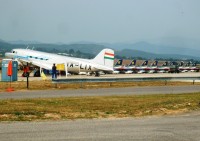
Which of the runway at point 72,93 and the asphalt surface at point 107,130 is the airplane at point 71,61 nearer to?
the runway at point 72,93

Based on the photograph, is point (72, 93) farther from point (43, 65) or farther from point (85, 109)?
point (43, 65)

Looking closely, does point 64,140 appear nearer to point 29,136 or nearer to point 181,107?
point 29,136

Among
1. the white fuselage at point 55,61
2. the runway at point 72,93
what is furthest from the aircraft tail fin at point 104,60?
the runway at point 72,93

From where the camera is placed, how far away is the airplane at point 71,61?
5856 cm

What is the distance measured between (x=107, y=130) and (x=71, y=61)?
46.9 m

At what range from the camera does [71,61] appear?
58906 mm

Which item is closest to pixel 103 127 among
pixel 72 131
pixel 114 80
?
pixel 72 131

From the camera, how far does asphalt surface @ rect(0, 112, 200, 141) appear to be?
1094cm

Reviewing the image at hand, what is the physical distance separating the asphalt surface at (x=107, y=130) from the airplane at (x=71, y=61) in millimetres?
43548

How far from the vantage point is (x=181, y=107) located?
19.4 m

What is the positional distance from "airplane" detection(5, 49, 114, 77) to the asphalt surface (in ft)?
143

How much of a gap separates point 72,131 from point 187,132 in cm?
337

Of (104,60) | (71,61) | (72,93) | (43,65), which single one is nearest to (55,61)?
(43,65)

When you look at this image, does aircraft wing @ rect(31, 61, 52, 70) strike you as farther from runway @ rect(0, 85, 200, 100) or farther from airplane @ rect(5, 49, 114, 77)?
runway @ rect(0, 85, 200, 100)
